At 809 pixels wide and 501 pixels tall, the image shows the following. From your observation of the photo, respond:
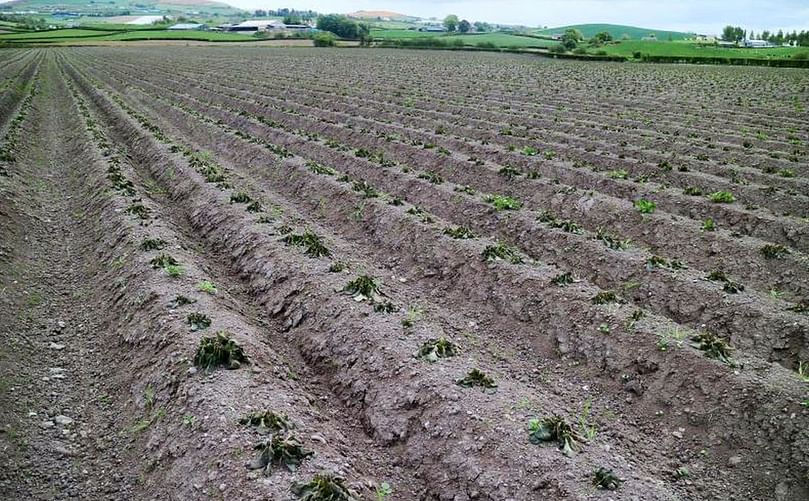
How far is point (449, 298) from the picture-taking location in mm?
11289

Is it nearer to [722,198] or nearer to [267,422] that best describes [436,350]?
[267,422]

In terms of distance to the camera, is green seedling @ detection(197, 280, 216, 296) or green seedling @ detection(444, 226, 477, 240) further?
green seedling @ detection(444, 226, 477, 240)

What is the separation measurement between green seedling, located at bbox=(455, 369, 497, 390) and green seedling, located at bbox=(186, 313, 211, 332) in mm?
3822

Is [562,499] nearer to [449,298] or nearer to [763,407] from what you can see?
[763,407]

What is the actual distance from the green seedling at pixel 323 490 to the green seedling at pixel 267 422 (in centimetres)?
92

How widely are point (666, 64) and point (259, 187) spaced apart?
65.2 meters

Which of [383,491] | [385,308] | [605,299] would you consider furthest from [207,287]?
[605,299]

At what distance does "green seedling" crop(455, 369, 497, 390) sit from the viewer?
7.75 meters

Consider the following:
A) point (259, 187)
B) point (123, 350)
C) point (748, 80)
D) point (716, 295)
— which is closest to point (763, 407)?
point (716, 295)

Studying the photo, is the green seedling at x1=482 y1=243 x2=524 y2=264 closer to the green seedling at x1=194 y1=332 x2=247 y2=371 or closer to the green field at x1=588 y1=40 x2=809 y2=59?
the green seedling at x1=194 y1=332 x2=247 y2=371

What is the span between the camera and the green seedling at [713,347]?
26.3ft

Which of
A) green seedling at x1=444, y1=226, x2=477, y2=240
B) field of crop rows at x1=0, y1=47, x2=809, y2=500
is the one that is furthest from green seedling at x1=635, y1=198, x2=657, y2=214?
green seedling at x1=444, y1=226, x2=477, y2=240

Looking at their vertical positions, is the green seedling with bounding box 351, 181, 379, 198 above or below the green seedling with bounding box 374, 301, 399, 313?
above

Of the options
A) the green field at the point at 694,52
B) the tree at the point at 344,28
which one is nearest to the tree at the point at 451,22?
the tree at the point at 344,28
